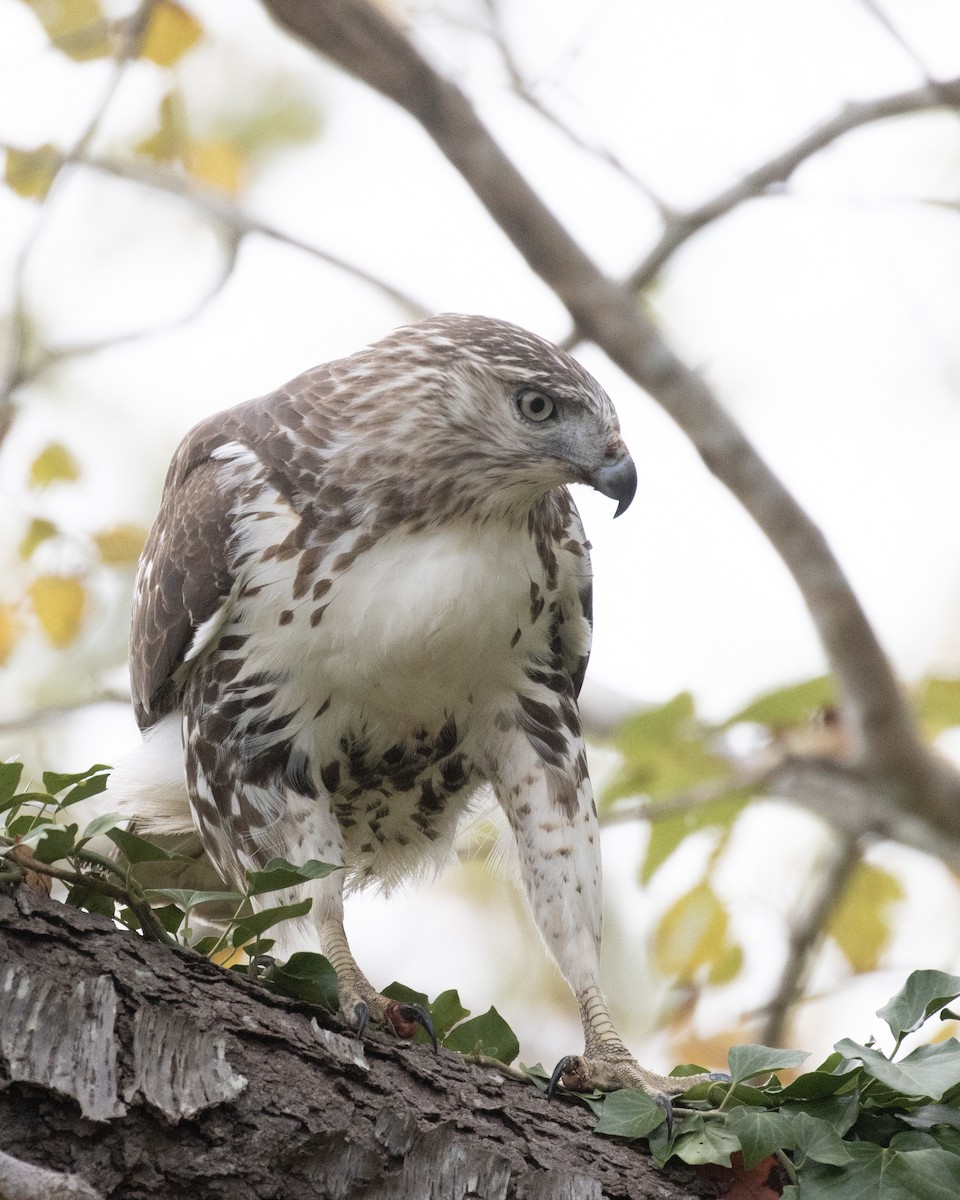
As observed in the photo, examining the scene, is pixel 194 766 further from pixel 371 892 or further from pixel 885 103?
pixel 885 103

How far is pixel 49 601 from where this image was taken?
635cm

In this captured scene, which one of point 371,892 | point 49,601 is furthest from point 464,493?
point 49,601

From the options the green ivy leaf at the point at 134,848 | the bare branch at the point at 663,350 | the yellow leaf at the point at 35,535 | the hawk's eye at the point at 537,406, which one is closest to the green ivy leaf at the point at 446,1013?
the green ivy leaf at the point at 134,848

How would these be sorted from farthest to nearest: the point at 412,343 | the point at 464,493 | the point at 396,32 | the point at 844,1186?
the point at 396,32
the point at 412,343
the point at 464,493
the point at 844,1186

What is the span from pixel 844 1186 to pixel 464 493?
6.33 ft

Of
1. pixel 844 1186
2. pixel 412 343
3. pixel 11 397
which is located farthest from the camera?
pixel 11 397

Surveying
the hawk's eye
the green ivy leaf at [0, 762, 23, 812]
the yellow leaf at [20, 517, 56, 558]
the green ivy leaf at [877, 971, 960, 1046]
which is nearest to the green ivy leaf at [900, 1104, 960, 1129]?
the green ivy leaf at [877, 971, 960, 1046]

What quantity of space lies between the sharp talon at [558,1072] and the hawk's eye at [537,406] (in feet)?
5.50

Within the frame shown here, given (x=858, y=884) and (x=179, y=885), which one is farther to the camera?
(x=858, y=884)

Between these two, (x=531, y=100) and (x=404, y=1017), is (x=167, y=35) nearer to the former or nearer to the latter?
(x=531, y=100)

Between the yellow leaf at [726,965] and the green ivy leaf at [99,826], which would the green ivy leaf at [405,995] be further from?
the yellow leaf at [726,965]

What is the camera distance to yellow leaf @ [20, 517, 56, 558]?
6273 millimetres

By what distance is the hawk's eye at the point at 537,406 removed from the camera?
3.91 metres

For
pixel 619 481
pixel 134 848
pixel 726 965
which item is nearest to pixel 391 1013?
pixel 134 848
